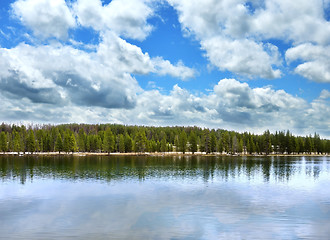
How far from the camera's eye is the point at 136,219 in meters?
27.7

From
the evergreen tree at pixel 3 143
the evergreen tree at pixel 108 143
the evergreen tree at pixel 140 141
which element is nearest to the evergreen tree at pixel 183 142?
the evergreen tree at pixel 140 141

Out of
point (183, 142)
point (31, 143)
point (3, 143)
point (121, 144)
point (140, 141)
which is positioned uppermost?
point (140, 141)

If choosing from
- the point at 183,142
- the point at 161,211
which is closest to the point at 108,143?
the point at 183,142

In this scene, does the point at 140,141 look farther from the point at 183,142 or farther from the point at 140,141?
the point at 183,142

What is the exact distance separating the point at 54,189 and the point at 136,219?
22.9 m

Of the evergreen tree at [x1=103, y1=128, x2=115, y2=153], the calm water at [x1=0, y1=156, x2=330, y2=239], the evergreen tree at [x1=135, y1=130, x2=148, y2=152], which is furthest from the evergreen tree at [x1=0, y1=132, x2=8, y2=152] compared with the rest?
the calm water at [x1=0, y1=156, x2=330, y2=239]

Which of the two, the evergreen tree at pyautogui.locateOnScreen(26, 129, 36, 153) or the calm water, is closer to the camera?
the calm water

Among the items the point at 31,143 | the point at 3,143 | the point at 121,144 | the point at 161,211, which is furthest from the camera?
the point at 121,144

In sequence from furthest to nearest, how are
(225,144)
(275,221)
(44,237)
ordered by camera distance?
(225,144), (275,221), (44,237)

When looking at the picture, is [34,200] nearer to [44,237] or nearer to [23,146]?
[44,237]

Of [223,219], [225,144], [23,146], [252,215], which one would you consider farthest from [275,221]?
[23,146]

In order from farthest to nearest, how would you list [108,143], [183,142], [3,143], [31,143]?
[183,142], [108,143], [3,143], [31,143]

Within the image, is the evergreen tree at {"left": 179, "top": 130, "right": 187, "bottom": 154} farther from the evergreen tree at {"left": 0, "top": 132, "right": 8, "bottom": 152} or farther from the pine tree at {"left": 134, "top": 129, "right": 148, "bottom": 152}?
the evergreen tree at {"left": 0, "top": 132, "right": 8, "bottom": 152}

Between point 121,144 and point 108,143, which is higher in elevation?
point 108,143
